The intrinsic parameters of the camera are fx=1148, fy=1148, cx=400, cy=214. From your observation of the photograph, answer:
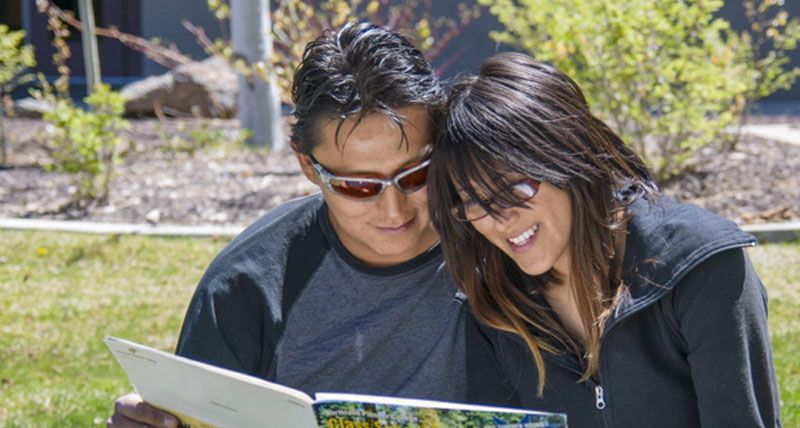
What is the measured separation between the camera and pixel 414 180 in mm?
2432

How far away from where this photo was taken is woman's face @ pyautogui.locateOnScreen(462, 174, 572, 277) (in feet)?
7.25

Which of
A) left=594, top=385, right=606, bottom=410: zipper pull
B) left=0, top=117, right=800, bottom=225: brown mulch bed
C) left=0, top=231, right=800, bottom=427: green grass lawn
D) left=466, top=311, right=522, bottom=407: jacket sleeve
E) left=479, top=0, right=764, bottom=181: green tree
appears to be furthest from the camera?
left=0, top=117, right=800, bottom=225: brown mulch bed

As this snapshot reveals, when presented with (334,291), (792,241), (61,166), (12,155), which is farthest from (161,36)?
(334,291)

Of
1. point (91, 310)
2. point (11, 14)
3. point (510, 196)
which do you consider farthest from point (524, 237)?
point (11, 14)

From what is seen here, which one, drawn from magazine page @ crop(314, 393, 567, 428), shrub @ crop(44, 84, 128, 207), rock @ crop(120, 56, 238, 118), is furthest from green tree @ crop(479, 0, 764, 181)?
rock @ crop(120, 56, 238, 118)

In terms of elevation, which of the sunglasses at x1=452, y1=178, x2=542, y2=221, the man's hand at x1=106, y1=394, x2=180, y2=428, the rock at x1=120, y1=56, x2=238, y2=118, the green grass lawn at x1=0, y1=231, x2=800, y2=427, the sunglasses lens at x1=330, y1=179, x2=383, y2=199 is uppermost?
the sunglasses at x1=452, y1=178, x2=542, y2=221

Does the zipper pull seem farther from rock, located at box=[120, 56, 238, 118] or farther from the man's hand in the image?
rock, located at box=[120, 56, 238, 118]

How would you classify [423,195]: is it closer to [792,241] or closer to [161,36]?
[792,241]

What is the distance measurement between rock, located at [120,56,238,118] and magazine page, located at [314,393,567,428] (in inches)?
355

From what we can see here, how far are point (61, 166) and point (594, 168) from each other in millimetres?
5216

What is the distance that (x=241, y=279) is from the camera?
248 centimetres

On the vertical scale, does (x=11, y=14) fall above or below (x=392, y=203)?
below

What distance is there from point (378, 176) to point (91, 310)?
309 cm

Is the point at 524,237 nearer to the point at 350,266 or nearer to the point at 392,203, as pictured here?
the point at 392,203
